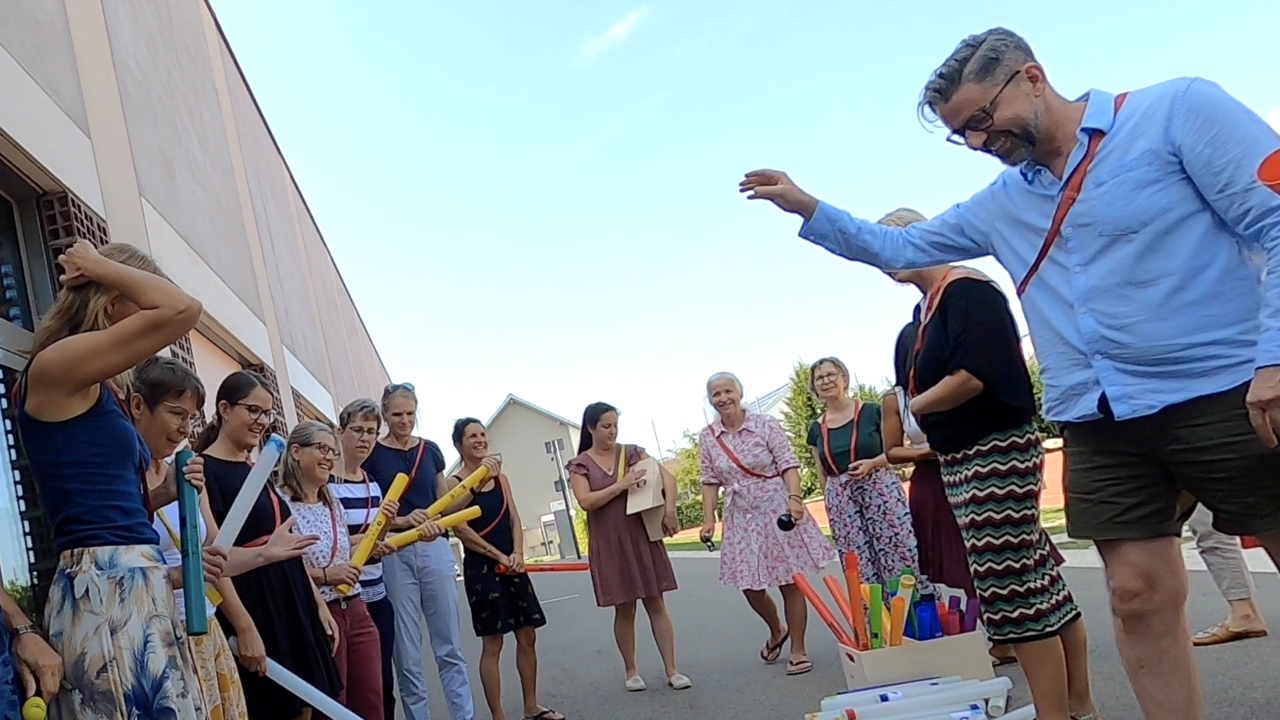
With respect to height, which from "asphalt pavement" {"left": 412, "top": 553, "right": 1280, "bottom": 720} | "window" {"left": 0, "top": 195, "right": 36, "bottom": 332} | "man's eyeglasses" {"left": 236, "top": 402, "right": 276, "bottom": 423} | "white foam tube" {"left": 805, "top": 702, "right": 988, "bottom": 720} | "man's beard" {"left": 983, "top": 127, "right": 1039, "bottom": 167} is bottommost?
"asphalt pavement" {"left": 412, "top": 553, "right": 1280, "bottom": 720}

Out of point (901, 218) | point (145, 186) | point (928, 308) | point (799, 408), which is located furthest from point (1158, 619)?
point (799, 408)

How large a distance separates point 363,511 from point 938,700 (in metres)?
2.96

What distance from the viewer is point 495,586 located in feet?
17.9

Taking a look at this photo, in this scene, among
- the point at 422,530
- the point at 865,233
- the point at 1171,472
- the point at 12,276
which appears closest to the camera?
the point at 1171,472

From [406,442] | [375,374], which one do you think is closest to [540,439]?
[375,374]

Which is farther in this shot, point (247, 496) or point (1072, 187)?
point (247, 496)

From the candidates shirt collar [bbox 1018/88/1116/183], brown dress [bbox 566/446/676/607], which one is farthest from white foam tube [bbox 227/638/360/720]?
brown dress [bbox 566/446/676/607]

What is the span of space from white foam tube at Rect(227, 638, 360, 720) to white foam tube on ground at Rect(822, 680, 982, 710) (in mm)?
1499

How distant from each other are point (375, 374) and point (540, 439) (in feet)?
83.8

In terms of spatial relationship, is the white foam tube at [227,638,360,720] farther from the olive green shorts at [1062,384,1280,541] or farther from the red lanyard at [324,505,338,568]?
the olive green shorts at [1062,384,1280,541]

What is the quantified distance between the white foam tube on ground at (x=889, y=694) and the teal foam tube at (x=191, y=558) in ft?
6.24

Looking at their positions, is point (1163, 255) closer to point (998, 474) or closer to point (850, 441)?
point (998, 474)

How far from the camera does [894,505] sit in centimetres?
559

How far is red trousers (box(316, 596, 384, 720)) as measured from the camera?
4.27 metres
